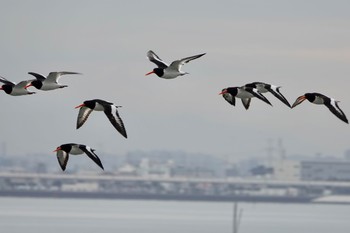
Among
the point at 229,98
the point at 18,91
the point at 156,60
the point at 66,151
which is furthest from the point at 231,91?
the point at 18,91

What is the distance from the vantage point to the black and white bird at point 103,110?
4025 cm

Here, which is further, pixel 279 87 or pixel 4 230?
pixel 4 230

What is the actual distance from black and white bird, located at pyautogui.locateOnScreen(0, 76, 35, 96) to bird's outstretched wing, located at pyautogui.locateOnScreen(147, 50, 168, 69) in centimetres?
415

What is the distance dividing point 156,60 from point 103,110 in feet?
18.7

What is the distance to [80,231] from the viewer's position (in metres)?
194

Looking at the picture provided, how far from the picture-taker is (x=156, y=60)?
47125 mm

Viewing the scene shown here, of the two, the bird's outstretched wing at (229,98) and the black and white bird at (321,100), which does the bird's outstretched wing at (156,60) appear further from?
the black and white bird at (321,100)

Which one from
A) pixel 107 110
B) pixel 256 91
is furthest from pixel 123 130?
pixel 256 91

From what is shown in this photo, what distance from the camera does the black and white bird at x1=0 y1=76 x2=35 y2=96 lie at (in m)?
43.5

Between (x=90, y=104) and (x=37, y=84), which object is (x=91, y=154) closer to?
(x=90, y=104)

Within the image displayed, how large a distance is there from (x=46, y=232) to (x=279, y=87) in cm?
14977

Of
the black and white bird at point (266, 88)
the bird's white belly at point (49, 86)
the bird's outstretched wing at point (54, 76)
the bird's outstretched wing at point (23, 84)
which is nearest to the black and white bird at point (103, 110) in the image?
the bird's white belly at point (49, 86)

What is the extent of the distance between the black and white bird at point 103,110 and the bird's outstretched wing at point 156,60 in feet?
12.7

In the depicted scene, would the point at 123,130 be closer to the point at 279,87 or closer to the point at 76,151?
the point at 76,151
